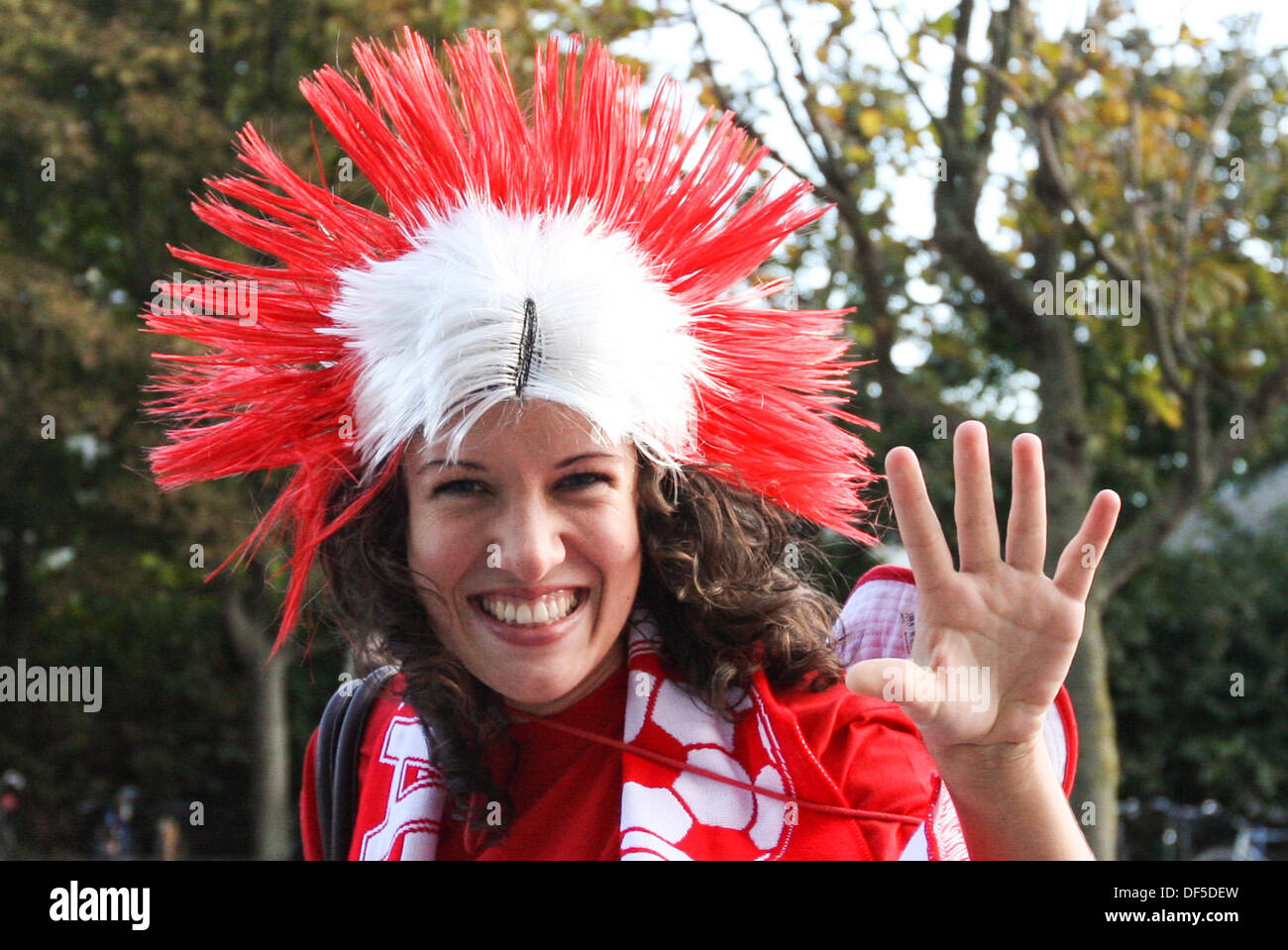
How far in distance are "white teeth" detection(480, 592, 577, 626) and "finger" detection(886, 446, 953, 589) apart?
501 millimetres

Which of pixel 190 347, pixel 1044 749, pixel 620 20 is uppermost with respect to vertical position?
pixel 620 20

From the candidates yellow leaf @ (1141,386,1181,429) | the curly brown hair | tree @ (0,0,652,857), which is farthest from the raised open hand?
tree @ (0,0,652,857)

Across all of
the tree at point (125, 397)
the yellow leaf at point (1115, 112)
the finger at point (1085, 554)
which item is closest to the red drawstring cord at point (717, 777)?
the finger at point (1085, 554)

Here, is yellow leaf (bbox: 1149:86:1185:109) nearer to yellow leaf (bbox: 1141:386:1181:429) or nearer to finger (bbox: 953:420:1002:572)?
yellow leaf (bbox: 1141:386:1181:429)

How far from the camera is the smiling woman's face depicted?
5.54ft

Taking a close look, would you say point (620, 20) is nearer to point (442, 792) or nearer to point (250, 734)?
point (442, 792)

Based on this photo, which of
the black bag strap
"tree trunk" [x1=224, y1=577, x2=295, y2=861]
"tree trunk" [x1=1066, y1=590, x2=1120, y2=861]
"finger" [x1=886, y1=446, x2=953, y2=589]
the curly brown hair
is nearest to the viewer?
"finger" [x1=886, y1=446, x2=953, y2=589]

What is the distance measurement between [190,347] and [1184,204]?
4.05 meters

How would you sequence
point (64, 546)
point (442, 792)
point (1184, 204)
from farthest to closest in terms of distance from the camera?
point (64, 546), point (1184, 204), point (442, 792)

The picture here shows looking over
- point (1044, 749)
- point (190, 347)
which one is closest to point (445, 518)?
point (1044, 749)

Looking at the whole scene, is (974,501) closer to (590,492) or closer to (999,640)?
(999,640)

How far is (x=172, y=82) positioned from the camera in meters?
6.96

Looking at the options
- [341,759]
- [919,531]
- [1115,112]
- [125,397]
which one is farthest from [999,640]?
[125,397]

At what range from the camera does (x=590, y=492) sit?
1.74 meters
